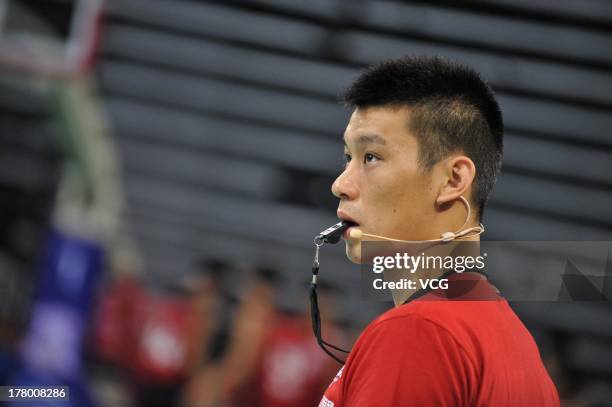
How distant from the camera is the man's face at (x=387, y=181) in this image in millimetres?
1374

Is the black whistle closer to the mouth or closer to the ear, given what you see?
the mouth

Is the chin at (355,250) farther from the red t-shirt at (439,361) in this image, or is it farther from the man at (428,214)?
the red t-shirt at (439,361)

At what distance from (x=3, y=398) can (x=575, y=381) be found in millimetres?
4610

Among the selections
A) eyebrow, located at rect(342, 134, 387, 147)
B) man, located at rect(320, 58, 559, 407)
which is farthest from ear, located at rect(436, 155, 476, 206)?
eyebrow, located at rect(342, 134, 387, 147)

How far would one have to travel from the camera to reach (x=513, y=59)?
5.15 meters

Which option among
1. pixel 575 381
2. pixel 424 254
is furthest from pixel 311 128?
pixel 424 254

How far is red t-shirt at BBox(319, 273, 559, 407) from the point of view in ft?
3.69

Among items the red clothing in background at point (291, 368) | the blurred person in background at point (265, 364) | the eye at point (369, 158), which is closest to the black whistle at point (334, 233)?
the eye at point (369, 158)

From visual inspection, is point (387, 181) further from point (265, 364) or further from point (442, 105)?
point (265, 364)

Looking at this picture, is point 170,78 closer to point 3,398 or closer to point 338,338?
point 338,338

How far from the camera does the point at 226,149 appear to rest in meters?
6.57

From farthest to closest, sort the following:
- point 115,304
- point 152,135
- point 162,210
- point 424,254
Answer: point 162,210 < point 152,135 < point 115,304 < point 424,254

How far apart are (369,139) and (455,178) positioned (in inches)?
6.9

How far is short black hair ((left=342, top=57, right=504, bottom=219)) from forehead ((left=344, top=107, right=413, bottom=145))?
0.5 inches
